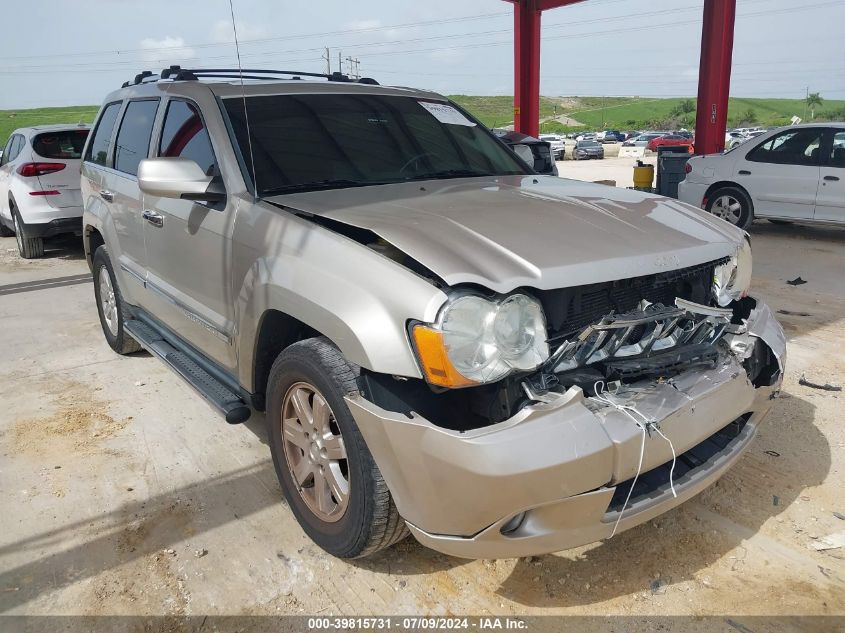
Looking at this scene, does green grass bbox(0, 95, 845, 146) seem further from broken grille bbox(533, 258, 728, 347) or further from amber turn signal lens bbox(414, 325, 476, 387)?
amber turn signal lens bbox(414, 325, 476, 387)

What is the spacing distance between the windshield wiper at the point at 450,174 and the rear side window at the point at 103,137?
250 cm

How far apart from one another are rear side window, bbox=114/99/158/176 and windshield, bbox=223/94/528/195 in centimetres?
97

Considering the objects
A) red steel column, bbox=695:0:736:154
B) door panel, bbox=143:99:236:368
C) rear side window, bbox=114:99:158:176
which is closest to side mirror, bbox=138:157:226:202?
door panel, bbox=143:99:236:368

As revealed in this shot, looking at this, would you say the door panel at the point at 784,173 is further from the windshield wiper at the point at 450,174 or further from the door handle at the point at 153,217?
the door handle at the point at 153,217

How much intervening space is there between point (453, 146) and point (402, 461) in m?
2.19

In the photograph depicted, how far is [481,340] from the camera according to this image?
6.88 feet

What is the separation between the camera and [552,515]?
6.68ft

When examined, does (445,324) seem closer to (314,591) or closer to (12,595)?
(314,591)

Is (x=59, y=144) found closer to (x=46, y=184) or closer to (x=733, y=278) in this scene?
(x=46, y=184)

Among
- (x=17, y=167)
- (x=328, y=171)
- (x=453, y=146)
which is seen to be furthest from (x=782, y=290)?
(x=17, y=167)

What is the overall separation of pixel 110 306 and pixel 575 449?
4.12m

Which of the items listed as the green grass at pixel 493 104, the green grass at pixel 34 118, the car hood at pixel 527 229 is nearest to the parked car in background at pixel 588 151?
the green grass at pixel 34 118

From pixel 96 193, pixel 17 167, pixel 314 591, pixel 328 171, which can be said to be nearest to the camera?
pixel 314 591

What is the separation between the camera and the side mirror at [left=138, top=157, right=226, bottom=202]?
291cm
